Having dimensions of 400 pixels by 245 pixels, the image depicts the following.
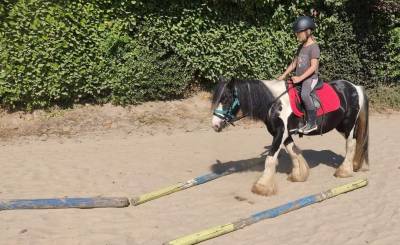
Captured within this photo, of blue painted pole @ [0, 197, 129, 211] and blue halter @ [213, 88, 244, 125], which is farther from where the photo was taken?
blue halter @ [213, 88, 244, 125]

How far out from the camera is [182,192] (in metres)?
6.25

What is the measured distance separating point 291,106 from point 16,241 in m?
3.61

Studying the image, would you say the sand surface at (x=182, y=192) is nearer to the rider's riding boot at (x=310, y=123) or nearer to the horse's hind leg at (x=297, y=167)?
the horse's hind leg at (x=297, y=167)

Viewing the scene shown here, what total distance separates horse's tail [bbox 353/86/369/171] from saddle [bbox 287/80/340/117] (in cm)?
50

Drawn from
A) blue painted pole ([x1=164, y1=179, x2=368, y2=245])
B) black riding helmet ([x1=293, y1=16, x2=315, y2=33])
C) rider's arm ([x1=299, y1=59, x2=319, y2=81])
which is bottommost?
blue painted pole ([x1=164, y1=179, x2=368, y2=245])

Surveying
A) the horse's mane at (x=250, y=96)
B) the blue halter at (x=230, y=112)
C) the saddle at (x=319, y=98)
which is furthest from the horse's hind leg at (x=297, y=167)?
the blue halter at (x=230, y=112)

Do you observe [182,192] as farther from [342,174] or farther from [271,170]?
[342,174]

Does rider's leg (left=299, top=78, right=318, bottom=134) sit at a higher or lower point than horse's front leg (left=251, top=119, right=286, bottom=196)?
higher

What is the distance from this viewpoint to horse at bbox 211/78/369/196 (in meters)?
5.75

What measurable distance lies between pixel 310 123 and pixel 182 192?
1.95 meters

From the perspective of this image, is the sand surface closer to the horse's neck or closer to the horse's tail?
the horse's tail

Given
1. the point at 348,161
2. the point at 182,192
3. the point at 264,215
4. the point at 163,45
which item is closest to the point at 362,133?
the point at 348,161

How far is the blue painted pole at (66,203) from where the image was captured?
5.45m

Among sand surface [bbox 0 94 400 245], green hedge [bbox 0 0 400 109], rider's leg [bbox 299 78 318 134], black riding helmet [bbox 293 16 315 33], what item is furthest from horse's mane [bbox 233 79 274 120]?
green hedge [bbox 0 0 400 109]
